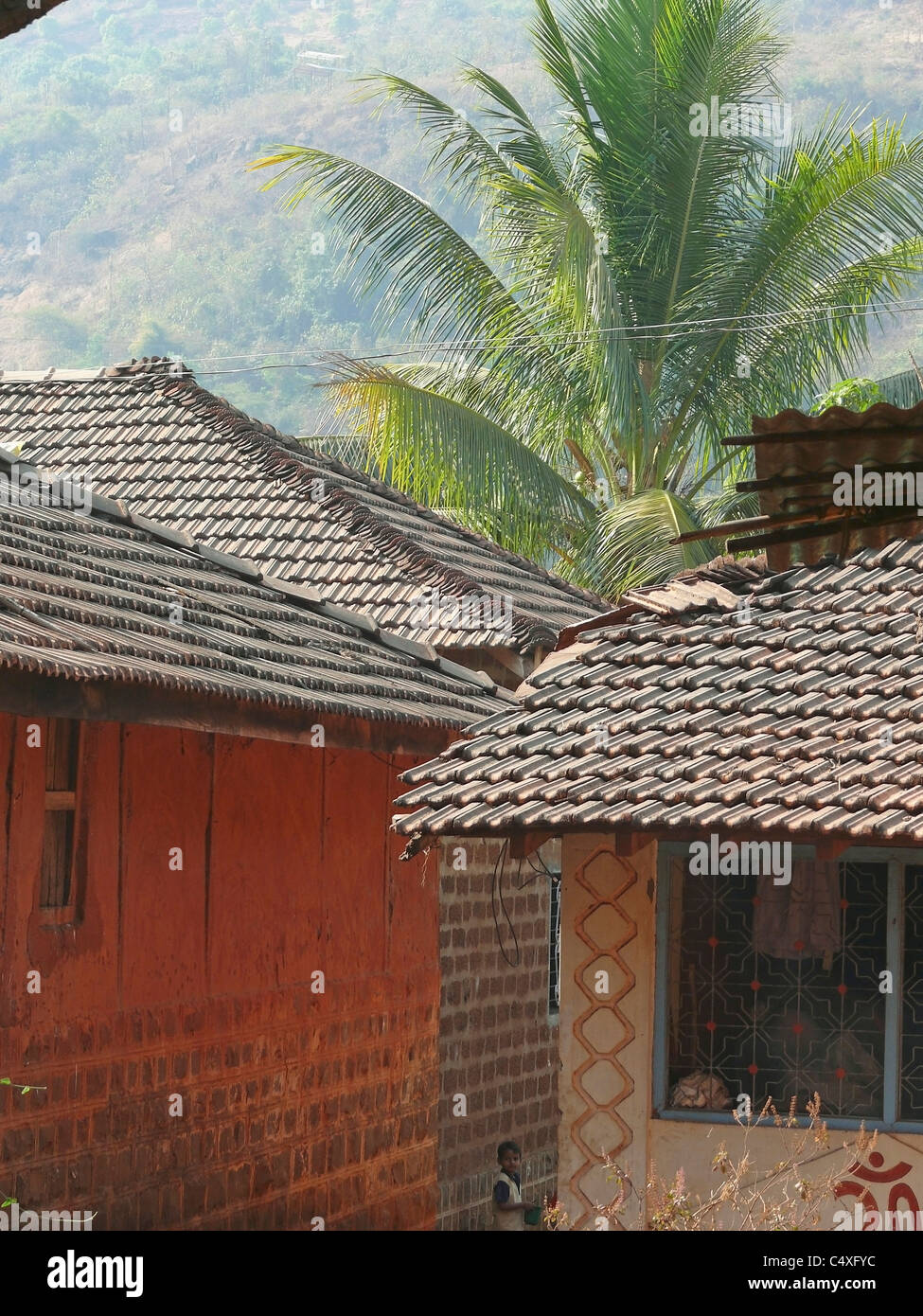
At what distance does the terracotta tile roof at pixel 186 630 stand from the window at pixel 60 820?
540mm

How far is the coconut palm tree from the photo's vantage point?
1750 cm

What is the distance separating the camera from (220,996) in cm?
909

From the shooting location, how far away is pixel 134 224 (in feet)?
358

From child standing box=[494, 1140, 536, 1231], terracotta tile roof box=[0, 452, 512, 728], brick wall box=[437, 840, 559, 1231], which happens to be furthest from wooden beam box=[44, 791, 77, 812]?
child standing box=[494, 1140, 536, 1231]

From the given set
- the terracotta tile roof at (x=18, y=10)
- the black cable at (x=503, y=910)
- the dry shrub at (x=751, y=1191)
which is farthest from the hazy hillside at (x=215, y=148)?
the terracotta tile roof at (x=18, y=10)

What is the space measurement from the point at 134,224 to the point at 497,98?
94892 mm

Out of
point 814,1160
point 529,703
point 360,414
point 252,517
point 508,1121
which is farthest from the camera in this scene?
point 360,414

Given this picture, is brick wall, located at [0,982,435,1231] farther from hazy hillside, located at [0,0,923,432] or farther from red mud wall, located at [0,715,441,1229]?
hazy hillside, located at [0,0,923,432]

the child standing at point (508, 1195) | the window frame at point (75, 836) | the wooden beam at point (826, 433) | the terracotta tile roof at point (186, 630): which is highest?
the wooden beam at point (826, 433)

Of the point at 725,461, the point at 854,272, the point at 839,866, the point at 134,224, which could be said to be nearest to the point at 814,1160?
the point at 839,866

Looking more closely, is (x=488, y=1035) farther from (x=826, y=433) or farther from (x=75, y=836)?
(x=826, y=433)

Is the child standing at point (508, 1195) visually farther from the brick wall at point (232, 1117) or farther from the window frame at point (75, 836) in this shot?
the window frame at point (75, 836)

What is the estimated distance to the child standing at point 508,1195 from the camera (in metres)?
11.8

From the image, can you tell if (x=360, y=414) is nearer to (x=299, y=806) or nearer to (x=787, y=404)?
(x=787, y=404)
